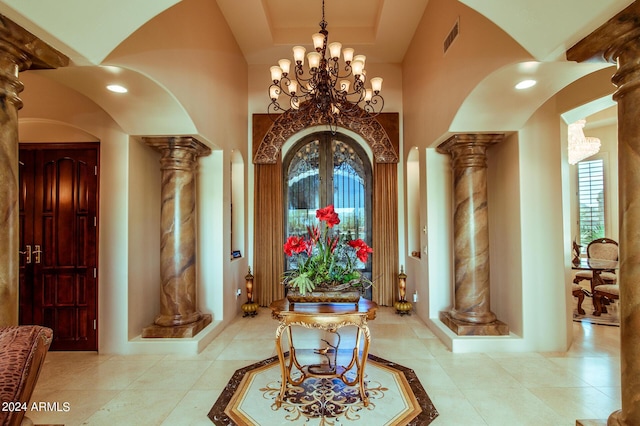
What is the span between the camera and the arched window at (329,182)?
6.55m

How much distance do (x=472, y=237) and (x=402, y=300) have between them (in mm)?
2016

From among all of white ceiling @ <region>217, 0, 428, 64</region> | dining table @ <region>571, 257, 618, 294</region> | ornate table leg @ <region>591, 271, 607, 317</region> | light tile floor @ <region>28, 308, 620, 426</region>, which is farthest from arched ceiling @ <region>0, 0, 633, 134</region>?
ornate table leg @ <region>591, 271, 607, 317</region>

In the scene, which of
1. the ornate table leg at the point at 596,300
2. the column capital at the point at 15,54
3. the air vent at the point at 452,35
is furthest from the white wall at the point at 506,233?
the column capital at the point at 15,54

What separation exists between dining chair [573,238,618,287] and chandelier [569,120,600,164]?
182 centimetres

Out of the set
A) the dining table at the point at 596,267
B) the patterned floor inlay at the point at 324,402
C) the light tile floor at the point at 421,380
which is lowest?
the light tile floor at the point at 421,380

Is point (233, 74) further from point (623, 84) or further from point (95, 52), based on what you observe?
point (623, 84)

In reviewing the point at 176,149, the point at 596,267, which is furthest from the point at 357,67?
the point at 596,267

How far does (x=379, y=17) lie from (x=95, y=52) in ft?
13.4

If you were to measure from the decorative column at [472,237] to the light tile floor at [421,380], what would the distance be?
1.72ft

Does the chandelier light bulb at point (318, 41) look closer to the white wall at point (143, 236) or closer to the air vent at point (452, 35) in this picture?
the air vent at point (452, 35)

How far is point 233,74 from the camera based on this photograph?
213 inches

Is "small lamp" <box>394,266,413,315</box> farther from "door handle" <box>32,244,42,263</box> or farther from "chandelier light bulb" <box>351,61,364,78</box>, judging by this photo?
"door handle" <box>32,244,42,263</box>

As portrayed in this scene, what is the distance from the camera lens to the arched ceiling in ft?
6.53

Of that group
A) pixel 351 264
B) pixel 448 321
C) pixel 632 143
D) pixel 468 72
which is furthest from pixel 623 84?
pixel 448 321
